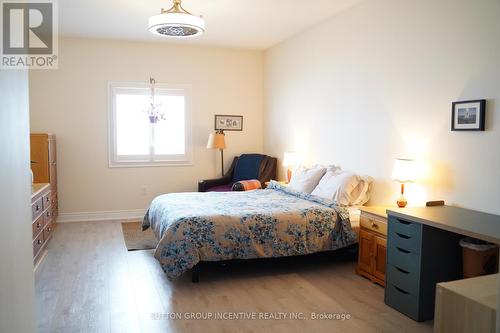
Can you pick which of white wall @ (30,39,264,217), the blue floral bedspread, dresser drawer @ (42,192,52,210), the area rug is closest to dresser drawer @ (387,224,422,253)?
the blue floral bedspread

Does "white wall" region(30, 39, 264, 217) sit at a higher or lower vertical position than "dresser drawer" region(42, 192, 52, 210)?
higher

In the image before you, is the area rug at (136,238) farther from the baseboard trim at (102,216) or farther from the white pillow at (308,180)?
the white pillow at (308,180)

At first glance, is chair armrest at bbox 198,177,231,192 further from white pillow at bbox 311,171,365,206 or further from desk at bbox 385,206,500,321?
desk at bbox 385,206,500,321

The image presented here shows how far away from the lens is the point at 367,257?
372cm

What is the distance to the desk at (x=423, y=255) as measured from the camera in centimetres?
286

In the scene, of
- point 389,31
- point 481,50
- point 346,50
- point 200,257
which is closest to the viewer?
point 481,50

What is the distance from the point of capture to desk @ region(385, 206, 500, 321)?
286cm

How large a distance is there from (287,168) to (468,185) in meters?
3.20

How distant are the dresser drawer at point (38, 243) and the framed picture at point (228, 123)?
10.7 ft

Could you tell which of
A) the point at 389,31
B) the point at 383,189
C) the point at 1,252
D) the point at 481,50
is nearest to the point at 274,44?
the point at 389,31

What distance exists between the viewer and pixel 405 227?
9.84 ft

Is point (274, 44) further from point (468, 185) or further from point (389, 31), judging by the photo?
point (468, 185)

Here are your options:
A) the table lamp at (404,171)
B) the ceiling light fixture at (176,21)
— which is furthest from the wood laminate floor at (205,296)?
the ceiling light fixture at (176,21)

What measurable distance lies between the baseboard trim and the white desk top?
4.36 metres
